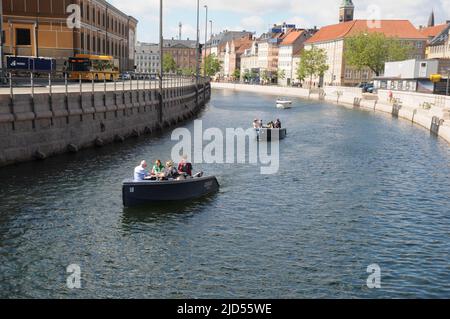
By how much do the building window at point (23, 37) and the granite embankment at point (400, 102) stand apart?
168 ft

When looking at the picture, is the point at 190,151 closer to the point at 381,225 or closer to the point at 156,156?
the point at 156,156

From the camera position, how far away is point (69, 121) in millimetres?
36469

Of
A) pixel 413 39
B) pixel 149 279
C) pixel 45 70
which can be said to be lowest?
pixel 149 279

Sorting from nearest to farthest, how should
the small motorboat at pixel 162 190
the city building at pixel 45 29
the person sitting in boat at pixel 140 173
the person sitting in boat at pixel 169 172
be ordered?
1. the small motorboat at pixel 162 190
2. the person sitting in boat at pixel 140 173
3. the person sitting in boat at pixel 169 172
4. the city building at pixel 45 29

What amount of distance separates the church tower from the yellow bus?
12711 cm

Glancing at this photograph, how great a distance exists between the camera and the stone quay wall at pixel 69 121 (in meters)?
31.1

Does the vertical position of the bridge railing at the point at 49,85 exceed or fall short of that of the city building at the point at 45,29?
it falls short

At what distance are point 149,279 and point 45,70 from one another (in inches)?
1887

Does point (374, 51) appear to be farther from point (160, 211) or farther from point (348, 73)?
point (160, 211)

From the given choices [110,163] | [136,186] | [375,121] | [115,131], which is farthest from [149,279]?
[375,121]

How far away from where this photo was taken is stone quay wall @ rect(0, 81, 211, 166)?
31.1 meters

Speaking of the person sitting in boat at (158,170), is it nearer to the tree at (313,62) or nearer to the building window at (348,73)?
the building window at (348,73)

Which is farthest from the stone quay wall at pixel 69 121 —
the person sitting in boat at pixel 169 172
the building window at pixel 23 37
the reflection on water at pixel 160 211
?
the building window at pixel 23 37

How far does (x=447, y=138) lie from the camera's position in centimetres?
4988
